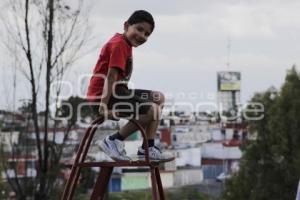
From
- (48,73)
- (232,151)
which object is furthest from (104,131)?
(232,151)

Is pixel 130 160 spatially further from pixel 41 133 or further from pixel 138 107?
Result: pixel 41 133

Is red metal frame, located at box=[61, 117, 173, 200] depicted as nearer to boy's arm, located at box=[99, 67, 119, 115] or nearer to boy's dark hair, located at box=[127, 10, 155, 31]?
boy's arm, located at box=[99, 67, 119, 115]

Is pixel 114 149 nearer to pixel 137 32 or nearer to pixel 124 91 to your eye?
pixel 124 91

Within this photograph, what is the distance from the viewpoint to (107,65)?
4203mm

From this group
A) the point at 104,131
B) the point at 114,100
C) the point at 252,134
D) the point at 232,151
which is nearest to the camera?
the point at 114,100

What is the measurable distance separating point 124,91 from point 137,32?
34cm

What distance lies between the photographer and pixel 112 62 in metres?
4.07

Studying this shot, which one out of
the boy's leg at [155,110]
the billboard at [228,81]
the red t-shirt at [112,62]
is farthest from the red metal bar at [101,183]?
the billboard at [228,81]

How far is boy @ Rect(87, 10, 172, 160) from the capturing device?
4098mm

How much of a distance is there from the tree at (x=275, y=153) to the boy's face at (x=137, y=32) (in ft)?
39.5

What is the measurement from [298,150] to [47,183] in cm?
663

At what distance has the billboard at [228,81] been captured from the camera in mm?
40000

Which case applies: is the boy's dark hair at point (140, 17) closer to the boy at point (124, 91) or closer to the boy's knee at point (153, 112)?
the boy at point (124, 91)

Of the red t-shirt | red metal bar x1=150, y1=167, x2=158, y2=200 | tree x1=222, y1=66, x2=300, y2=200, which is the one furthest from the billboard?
red metal bar x1=150, y1=167, x2=158, y2=200
